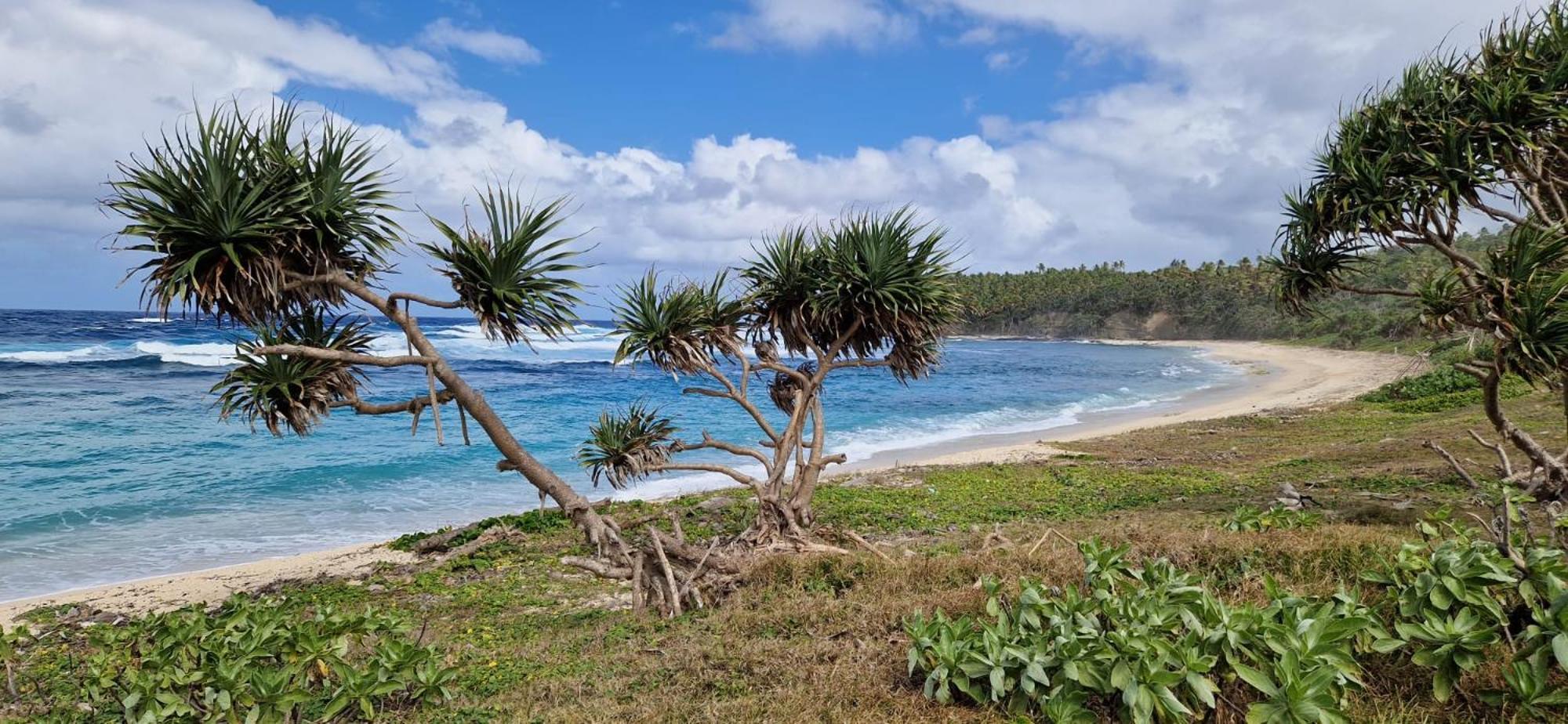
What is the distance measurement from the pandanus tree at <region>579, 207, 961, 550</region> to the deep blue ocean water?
2.43 ft

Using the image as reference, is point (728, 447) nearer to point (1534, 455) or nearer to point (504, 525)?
point (504, 525)

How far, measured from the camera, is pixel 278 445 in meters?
21.7

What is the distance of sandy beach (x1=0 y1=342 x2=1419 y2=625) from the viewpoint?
963cm

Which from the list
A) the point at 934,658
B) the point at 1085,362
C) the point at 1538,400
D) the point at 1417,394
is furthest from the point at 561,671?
the point at 1085,362

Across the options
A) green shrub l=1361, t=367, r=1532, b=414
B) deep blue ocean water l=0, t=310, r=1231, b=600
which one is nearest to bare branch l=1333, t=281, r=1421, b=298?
deep blue ocean water l=0, t=310, r=1231, b=600

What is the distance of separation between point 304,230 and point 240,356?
4.12 feet

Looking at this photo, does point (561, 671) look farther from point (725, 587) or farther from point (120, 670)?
point (120, 670)

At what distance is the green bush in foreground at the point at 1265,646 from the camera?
3066 mm

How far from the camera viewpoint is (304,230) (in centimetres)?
613

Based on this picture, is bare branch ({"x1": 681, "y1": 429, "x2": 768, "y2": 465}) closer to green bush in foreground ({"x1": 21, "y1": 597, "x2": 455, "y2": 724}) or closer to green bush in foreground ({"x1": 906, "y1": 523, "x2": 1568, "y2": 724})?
green bush in foreground ({"x1": 21, "y1": 597, "x2": 455, "y2": 724})

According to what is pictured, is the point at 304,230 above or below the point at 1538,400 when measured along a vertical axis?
above

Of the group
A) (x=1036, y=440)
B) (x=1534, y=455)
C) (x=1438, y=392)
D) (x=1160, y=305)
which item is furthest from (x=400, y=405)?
(x=1160, y=305)

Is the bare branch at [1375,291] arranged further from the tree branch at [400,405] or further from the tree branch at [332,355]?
the tree branch at [332,355]

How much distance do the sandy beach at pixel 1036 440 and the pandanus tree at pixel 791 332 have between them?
4.20m
